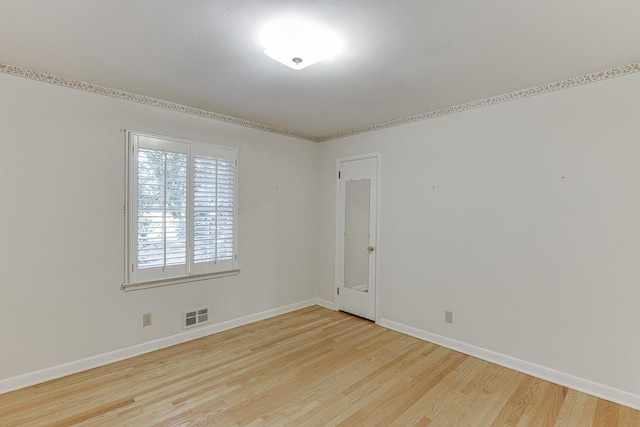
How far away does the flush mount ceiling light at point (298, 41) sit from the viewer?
189 centimetres

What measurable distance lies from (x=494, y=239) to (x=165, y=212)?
3.32 metres

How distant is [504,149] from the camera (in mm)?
3006

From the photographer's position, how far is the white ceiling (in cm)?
172

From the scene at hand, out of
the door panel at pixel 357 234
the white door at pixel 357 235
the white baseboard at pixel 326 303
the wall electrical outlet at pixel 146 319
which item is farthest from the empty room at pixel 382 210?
the white baseboard at pixel 326 303

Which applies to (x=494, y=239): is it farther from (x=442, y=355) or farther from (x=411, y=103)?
(x=411, y=103)

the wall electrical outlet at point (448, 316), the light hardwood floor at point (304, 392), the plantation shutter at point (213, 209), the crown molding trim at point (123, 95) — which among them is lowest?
the light hardwood floor at point (304, 392)

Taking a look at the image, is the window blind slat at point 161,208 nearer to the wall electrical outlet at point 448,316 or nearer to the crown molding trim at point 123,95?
the crown molding trim at point 123,95

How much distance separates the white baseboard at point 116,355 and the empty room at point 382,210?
2 centimetres

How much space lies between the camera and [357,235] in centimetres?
435

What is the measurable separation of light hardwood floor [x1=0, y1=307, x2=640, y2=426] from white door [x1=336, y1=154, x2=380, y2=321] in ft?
3.09

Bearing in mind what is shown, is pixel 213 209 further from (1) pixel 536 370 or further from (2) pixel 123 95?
(1) pixel 536 370

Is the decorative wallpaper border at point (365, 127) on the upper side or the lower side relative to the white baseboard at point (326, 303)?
upper

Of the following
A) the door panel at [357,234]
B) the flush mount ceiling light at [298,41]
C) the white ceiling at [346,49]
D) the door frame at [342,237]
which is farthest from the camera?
the door panel at [357,234]

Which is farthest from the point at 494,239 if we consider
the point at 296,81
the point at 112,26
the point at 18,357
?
the point at 18,357
